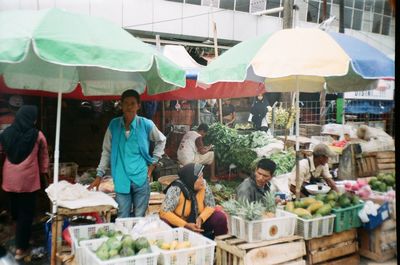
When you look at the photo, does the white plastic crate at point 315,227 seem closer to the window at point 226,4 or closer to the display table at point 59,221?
the display table at point 59,221

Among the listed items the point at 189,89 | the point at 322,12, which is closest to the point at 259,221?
the point at 322,12

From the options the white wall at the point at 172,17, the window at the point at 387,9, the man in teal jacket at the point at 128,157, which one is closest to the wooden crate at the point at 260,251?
the man in teal jacket at the point at 128,157

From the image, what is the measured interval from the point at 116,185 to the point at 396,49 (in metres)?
2.73

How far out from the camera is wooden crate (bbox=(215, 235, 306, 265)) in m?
2.92

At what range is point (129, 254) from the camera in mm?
2539

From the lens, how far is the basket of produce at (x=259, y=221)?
3029 mm

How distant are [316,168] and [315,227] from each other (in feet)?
5.01

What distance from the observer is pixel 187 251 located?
269 centimetres

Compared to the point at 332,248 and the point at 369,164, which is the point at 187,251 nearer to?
the point at 332,248

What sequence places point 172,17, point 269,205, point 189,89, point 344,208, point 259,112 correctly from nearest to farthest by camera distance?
point 269,205
point 344,208
point 172,17
point 189,89
point 259,112

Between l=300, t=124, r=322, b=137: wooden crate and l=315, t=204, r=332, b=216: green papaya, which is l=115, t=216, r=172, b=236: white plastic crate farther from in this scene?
l=300, t=124, r=322, b=137: wooden crate

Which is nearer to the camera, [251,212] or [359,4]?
[359,4]

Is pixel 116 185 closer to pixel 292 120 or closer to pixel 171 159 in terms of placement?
pixel 171 159

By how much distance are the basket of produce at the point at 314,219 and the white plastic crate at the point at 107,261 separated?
1.29m
